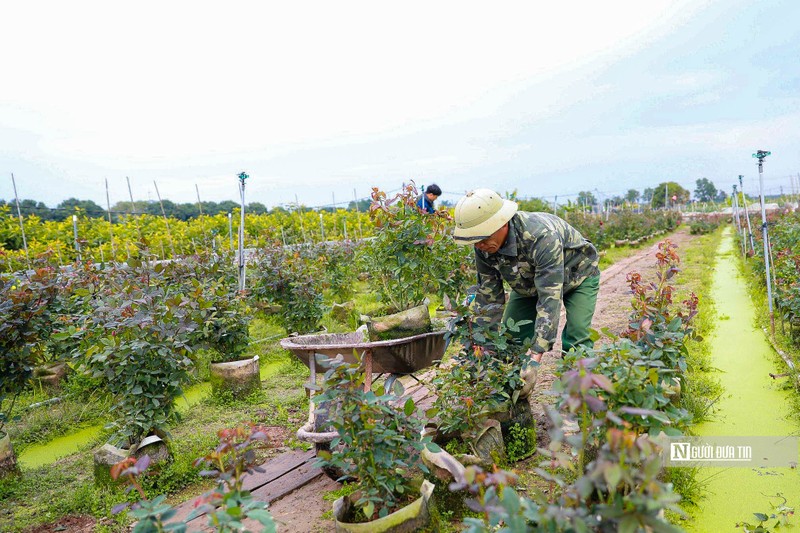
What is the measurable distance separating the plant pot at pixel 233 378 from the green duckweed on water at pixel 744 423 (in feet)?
11.0

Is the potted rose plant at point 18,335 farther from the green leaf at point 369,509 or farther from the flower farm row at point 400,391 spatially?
the green leaf at point 369,509

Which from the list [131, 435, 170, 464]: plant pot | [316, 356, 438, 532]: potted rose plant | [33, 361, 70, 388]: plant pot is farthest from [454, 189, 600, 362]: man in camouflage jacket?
[33, 361, 70, 388]: plant pot

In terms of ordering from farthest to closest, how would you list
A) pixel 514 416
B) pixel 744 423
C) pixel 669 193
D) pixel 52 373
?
1. pixel 669 193
2. pixel 52 373
3. pixel 744 423
4. pixel 514 416

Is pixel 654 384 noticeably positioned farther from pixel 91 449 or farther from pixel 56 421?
pixel 56 421

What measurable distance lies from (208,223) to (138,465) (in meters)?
12.1

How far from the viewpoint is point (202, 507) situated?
4.93 feet


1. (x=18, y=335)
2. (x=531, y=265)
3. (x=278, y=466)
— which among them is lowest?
(x=278, y=466)

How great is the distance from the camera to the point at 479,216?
2.95 meters

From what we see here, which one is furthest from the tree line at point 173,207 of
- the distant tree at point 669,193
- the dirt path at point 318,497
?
the dirt path at point 318,497

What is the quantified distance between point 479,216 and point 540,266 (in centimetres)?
46

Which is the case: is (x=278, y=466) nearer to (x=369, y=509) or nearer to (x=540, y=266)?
(x=369, y=509)

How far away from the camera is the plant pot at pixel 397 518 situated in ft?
7.36

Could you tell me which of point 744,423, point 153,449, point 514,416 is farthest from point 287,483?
point 744,423

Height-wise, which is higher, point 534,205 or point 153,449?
point 534,205
